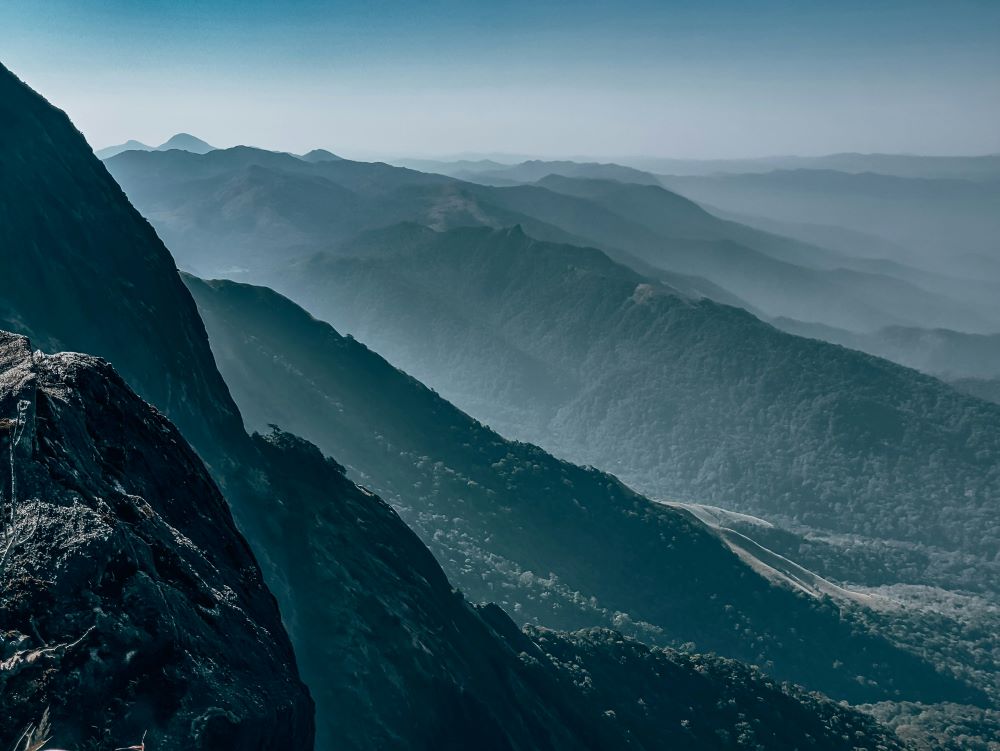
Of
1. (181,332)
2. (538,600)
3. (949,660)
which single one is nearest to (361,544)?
(181,332)

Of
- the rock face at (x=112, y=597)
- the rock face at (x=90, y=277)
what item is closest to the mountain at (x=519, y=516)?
the rock face at (x=90, y=277)

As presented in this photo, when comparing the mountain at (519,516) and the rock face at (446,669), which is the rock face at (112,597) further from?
the mountain at (519,516)

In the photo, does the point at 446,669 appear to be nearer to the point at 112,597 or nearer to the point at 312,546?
the point at 312,546

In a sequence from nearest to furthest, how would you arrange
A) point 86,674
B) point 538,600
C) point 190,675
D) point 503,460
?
point 86,674, point 190,675, point 538,600, point 503,460

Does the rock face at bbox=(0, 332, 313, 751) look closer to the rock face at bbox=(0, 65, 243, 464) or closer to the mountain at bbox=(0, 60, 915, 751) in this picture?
the mountain at bbox=(0, 60, 915, 751)

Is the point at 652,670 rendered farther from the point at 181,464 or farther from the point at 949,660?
the point at 949,660
